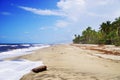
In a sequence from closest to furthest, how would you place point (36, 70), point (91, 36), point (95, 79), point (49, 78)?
1. point (95, 79)
2. point (49, 78)
3. point (36, 70)
4. point (91, 36)

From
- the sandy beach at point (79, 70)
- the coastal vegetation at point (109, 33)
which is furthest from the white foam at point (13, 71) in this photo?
the coastal vegetation at point (109, 33)

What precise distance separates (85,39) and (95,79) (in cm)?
13209

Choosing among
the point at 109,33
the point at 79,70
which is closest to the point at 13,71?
the point at 79,70

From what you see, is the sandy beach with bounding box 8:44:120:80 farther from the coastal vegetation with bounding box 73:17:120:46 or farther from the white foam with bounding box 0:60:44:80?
the coastal vegetation with bounding box 73:17:120:46

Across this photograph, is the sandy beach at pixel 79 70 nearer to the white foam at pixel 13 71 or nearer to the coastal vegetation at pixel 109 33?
the white foam at pixel 13 71

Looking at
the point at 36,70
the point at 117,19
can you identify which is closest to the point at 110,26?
the point at 117,19

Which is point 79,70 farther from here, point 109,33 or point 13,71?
point 109,33

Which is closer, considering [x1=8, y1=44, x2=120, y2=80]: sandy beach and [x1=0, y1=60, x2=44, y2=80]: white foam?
[x1=8, y1=44, x2=120, y2=80]: sandy beach

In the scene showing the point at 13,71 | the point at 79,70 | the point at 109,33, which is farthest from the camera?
the point at 109,33

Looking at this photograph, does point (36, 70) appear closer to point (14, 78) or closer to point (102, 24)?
point (14, 78)

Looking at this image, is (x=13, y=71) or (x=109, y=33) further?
(x=109, y=33)

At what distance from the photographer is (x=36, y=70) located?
11.3 metres

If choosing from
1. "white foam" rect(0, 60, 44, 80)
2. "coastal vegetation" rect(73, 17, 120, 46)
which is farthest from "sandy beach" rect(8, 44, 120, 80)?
"coastal vegetation" rect(73, 17, 120, 46)

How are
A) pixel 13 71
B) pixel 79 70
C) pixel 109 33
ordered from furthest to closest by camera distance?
pixel 109 33 < pixel 13 71 < pixel 79 70
